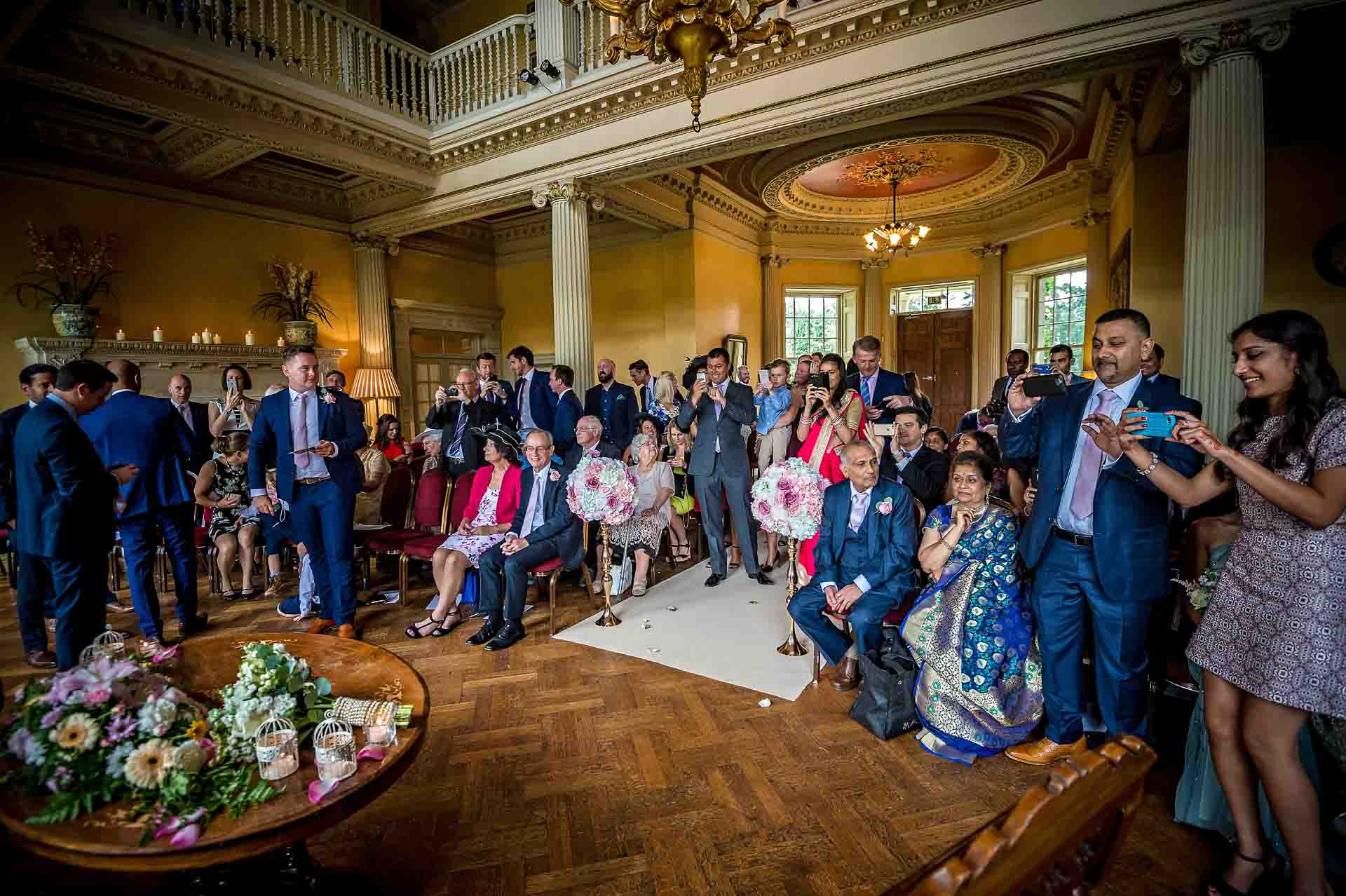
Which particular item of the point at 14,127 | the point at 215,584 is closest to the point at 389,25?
the point at 14,127

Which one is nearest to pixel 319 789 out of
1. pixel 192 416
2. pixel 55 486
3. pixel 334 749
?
pixel 334 749

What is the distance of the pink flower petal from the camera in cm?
153

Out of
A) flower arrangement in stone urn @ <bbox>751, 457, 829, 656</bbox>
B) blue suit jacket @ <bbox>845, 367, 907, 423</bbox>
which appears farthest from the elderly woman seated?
blue suit jacket @ <bbox>845, 367, 907, 423</bbox>

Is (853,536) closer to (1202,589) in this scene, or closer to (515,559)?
(1202,589)

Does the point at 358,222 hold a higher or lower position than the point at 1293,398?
higher

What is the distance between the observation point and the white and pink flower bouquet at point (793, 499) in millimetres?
3574

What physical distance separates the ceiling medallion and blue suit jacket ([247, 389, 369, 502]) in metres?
7.56

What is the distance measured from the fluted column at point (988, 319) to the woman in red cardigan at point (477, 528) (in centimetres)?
943

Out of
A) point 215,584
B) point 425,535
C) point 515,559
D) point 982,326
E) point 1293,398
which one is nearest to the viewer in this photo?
point 1293,398

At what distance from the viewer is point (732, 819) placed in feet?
7.54

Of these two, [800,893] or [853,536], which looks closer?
[800,893]

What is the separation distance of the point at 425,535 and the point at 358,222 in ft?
21.9

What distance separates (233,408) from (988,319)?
440 inches

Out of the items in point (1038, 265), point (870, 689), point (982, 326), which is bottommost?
point (870, 689)
